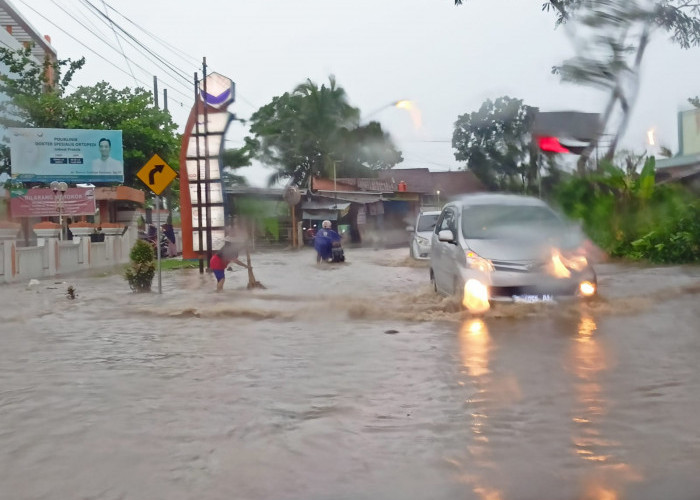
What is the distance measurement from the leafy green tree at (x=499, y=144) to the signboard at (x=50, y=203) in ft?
45.5

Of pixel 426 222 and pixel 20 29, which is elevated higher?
pixel 20 29

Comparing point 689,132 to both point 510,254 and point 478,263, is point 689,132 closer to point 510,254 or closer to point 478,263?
point 510,254

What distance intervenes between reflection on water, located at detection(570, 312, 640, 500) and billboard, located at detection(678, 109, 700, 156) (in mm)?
26787

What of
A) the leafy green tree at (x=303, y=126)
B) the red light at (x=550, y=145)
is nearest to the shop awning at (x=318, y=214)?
the leafy green tree at (x=303, y=126)

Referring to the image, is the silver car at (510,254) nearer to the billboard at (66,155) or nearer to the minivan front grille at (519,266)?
the minivan front grille at (519,266)

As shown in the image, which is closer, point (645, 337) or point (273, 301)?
point (645, 337)

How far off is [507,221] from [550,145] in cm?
887

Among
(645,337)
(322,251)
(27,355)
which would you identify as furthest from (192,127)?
(645,337)

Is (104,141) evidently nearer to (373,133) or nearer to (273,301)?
(373,133)

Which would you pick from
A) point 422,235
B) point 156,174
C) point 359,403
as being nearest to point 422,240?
point 422,235

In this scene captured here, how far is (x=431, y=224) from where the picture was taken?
2545 centimetres

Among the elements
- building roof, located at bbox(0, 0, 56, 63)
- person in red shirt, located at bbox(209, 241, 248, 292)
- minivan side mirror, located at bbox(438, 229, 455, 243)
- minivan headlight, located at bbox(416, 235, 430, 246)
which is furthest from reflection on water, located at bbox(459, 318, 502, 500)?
building roof, located at bbox(0, 0, 56, 63)

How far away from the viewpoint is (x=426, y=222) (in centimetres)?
2552

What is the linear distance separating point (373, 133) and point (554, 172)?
14.3 m
